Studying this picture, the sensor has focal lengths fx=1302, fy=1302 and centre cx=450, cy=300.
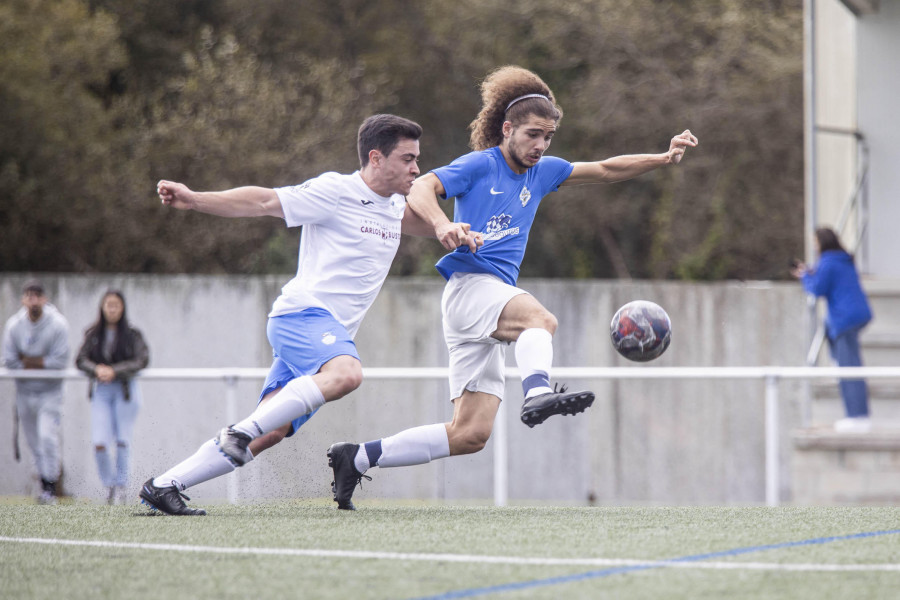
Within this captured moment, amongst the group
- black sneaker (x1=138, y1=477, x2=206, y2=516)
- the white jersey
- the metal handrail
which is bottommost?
black sneaker (x1=138, y1=477, x2=206, y2=516)

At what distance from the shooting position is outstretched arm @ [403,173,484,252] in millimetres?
5328

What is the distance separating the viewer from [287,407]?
18.2 ft

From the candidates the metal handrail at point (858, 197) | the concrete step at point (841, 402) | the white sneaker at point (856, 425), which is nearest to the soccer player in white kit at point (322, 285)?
the white sneaker at point (856, 425)

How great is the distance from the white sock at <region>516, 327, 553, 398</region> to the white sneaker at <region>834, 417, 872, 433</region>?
6.35 m

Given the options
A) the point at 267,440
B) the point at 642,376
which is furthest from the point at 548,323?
the point at 642,376

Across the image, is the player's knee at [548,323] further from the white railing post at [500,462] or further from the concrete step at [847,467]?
the concrete step at [847,467]

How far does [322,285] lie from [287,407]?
0.59 meters

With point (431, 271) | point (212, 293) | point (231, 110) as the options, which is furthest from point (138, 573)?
point (231, 110)

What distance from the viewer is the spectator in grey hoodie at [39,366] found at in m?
11.1

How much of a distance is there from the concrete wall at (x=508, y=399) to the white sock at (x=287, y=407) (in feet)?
12.1

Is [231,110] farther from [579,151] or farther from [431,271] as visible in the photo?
[579,151]

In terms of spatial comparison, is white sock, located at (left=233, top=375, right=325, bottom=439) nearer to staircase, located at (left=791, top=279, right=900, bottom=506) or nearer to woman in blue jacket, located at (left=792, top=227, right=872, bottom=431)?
woman in blue jacket, located at (left=792, top=227, right=872, bottom=431)

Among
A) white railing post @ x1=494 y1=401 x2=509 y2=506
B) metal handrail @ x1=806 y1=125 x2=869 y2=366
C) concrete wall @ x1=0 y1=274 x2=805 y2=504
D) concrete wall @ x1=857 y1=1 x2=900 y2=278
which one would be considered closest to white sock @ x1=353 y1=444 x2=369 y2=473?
concrete wall @ x1=0 y1=274 x2=805 y2=504

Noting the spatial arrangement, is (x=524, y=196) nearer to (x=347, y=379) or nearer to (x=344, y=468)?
(x=347, y=379)
